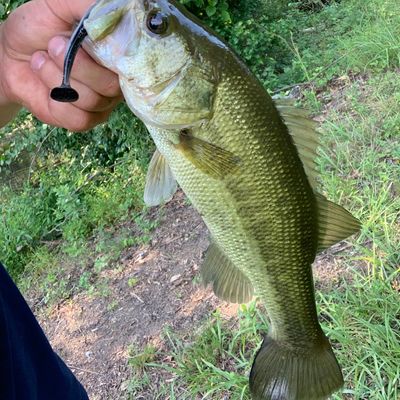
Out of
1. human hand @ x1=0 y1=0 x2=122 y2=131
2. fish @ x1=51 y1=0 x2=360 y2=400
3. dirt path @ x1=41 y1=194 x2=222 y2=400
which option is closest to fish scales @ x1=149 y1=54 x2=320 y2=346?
fish @ x1=51 y1=0 x2=360 y2=400

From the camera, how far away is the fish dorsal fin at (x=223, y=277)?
1.67 m

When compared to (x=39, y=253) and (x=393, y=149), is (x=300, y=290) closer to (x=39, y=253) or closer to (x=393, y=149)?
(x=393, y=149)

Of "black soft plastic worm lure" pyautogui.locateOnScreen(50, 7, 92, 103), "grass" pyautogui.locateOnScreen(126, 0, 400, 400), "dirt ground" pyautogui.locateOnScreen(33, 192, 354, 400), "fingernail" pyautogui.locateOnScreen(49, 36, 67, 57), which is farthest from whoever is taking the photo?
"dirt ground" pyautogui.locateOnScreen(33, 192, 354, 400)

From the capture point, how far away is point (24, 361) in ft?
5.10

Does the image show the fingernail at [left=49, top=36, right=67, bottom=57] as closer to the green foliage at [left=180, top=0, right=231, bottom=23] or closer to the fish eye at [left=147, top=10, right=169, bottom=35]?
the fish eye at [left=147, top=10, right=169, bottom=35]

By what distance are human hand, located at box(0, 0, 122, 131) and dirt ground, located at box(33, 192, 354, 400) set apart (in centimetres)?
192

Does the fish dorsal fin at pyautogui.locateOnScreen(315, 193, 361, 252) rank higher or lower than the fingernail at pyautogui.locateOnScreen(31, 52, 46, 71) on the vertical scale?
lower

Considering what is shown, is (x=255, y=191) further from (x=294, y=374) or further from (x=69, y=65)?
(x=294, y=374)

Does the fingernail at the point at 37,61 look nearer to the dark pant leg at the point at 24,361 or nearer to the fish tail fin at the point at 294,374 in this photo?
the dark pant leg at the point at 24,361

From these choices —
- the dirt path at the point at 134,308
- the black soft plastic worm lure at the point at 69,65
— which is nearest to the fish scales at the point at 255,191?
the black soft plastic worm lure at the point at 69,65

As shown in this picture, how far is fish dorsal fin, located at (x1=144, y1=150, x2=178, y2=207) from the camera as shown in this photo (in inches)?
60.2

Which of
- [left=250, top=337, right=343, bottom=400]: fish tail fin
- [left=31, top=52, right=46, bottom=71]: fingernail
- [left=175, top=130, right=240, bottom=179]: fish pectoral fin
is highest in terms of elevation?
[left=31, top=52, right=46, bottom=71]: fingernail

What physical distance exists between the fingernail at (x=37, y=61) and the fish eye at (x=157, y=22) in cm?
29

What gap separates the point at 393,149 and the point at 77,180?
426cm
